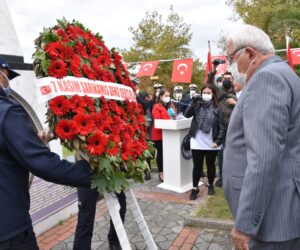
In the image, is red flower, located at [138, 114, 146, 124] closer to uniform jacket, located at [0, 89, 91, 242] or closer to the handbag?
uniform jacket, located at [0, 89, 91, 242]

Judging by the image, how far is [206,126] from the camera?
525 cm

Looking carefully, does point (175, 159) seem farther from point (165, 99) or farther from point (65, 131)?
point (65, 131)

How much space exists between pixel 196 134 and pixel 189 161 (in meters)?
1.12

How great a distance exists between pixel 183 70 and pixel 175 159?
6.05 meters

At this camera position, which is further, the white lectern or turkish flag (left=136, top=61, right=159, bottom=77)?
turkish flag (left=136, top=61, right=159, bottom=77)

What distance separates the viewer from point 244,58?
2018 millimetres

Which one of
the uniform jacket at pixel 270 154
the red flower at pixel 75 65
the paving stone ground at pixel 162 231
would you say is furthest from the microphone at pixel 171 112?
the uniform jacket at pixel 270 154

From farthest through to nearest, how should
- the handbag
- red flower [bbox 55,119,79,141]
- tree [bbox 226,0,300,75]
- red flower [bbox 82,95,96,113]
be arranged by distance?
tree [bbox 226,0,300,75] → the handbag → red flower [bbox 82,95,96,113] → red flower [bbox 55,119,79,141]

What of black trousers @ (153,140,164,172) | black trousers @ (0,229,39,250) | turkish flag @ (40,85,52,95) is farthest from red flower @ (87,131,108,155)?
black trousers @ (153,140,164,172)

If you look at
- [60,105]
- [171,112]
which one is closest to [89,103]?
[60,105]

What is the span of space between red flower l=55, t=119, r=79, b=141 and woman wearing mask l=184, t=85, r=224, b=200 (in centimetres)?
341

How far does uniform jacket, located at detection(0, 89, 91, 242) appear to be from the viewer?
1.87 meters

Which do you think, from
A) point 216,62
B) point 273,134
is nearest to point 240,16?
point 216,62

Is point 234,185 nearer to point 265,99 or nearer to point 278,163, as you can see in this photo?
point 278,163
